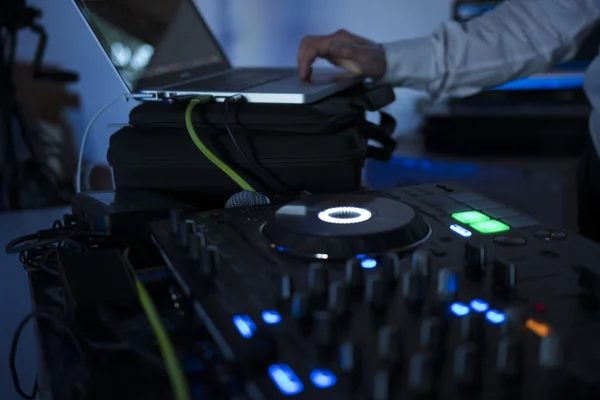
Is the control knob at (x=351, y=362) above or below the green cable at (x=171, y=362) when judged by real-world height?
above

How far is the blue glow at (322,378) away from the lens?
0.28m

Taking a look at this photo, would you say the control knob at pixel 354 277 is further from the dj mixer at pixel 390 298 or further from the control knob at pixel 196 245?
the control knob at pixel 196 245

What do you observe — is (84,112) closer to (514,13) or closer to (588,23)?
(514,13)

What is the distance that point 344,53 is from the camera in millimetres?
927

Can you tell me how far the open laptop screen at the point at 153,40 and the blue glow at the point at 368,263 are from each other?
0.47m

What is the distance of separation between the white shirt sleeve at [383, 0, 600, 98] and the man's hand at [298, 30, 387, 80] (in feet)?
0.17

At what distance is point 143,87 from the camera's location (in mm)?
792

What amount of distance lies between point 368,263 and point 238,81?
54 centimetres

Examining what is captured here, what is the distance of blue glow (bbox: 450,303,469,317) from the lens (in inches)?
13.2

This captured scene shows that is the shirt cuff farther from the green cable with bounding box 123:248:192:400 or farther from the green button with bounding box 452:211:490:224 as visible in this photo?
the green cable with bounding box 123:248:192:400

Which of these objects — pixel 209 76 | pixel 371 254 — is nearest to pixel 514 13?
Answer: pixel 209 76

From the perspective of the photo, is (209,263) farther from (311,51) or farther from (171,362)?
(311,51)

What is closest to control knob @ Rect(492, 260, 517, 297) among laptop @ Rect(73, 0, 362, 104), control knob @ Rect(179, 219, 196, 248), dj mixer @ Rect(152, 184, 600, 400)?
dj mixer @ Rect(152, 184, 600, 400)

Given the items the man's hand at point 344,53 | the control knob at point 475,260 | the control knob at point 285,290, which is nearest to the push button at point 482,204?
the control knob at point 475,260
